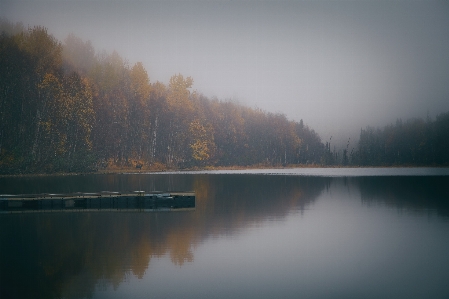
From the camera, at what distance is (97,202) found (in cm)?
2852

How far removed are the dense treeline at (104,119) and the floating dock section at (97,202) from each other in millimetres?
35527

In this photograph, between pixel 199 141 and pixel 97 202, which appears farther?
pixel 199 141

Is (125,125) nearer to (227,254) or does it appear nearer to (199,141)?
(199,141)

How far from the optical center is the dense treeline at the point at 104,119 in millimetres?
62750

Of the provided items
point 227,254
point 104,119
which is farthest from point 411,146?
point 227,254

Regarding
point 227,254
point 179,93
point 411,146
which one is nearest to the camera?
point 227,254

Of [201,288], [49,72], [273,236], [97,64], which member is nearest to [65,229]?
[273,236]

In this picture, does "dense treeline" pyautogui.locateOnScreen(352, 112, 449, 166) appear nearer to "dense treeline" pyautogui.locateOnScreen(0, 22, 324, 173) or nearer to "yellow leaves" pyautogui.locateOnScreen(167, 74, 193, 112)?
"dense treeline" pyautogui.locateOnScreen(0, 22, 324, 173)

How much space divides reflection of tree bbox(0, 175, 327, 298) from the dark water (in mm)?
40

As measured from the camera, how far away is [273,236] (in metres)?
19.6

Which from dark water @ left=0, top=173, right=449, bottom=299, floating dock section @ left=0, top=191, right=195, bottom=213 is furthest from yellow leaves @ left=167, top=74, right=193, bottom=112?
dark water @ left=0, top=173, right=449, bottom=299

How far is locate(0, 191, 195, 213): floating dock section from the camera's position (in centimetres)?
2738

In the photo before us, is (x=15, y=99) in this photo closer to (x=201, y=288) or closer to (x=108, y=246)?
(x=108, y=246)

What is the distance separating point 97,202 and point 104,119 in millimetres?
49746
